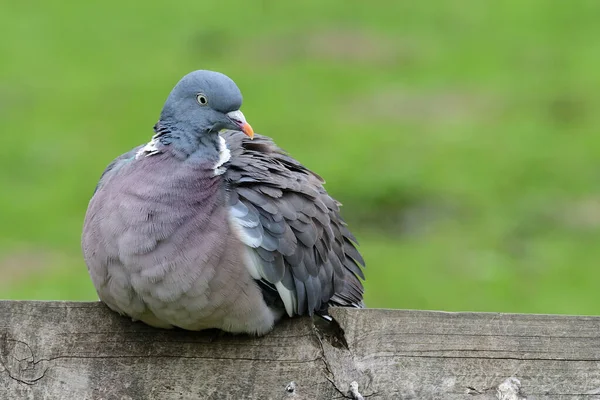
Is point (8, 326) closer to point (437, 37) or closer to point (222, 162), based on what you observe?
point (222, 162)

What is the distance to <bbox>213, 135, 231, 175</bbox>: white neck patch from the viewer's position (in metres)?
3.22

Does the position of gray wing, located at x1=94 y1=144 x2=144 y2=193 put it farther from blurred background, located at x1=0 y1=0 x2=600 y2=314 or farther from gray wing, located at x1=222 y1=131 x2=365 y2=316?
blurred background, located at x1=0 y1=0 x2=600 y2=314

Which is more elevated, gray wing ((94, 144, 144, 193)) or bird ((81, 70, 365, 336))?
gray wing ((94, 144, 144, 193))

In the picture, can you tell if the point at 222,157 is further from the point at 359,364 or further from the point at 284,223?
the point at 359,364

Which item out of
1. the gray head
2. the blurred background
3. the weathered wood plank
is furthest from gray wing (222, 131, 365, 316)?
the blurred background

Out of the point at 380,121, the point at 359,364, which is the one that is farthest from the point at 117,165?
the point at 380,121

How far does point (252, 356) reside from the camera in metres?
2.94

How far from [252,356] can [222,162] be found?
2.12 feet

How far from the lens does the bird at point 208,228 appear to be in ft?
9.88

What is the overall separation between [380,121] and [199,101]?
6560 millimetres

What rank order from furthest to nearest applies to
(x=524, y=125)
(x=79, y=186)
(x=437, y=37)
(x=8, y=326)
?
1. (x=437, y=37)
2. (x=524, y=125)
3. (x=79, y=186)
4. (x=8, y=326)

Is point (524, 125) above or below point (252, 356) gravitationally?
above

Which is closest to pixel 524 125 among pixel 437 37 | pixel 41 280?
pixel 437 37

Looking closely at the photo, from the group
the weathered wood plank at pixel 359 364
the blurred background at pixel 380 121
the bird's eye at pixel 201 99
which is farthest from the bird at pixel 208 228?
the blurred background at pixel 380 121
